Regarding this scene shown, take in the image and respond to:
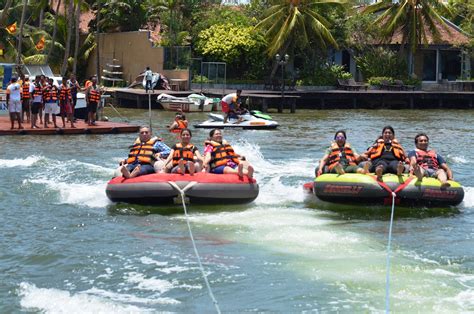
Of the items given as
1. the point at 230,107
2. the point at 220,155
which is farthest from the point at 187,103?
the point at 220,155

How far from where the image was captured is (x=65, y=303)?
933cm

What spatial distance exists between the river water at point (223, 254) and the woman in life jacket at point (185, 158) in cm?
69

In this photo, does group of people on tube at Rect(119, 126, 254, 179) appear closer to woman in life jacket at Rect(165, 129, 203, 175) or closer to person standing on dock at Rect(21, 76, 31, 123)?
woman in life jacket at Rect(165, 129, 203, 175)

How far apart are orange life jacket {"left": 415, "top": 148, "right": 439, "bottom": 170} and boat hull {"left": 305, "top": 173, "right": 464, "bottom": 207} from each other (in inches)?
23.6

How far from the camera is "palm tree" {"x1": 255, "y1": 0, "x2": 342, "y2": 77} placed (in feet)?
146

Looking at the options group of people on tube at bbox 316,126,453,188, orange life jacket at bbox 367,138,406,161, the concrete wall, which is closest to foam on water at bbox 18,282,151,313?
group of people on tube at bbox 316,126,453,188

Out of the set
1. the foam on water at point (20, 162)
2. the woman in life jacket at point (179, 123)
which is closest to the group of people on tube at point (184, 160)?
the foam on water at point (20, 162)

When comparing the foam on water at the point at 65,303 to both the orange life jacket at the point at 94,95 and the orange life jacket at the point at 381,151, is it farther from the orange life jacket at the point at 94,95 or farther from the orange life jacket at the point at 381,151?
the orange life jacket at the point at 94,95

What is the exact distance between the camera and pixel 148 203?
14203mm

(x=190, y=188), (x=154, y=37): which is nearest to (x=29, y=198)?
(x=190, y=188)

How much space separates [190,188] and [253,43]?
106 feet

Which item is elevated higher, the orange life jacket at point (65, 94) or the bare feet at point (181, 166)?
the orange life jacket at point (65, 94)

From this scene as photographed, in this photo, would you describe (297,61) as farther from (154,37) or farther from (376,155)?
(376,155)

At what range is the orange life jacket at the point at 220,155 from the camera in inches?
578
